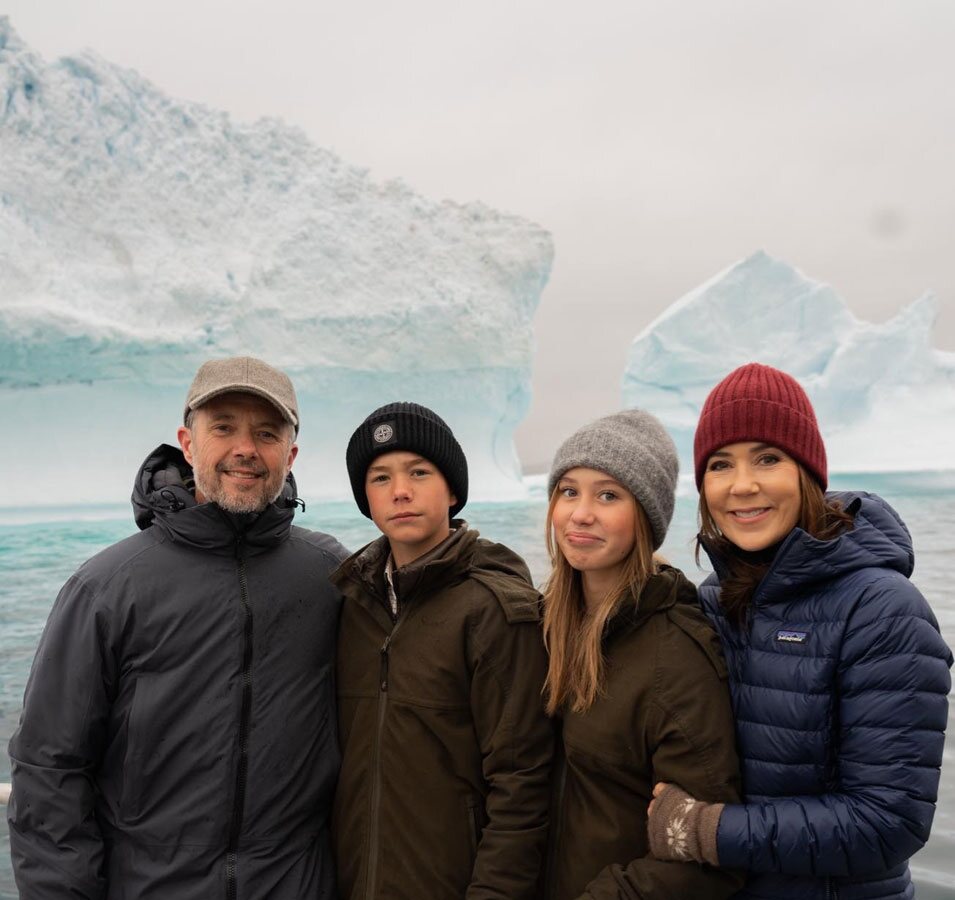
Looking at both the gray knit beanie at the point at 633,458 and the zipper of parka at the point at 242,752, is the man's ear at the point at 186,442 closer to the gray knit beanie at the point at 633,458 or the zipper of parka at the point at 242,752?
the zipper of parka at the point at 242,752

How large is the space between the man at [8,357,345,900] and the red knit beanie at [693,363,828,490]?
2.41 feet

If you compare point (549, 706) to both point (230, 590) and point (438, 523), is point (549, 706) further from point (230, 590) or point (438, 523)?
point (230, 590)

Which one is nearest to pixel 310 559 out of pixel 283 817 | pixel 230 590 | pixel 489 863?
pixel 230 590

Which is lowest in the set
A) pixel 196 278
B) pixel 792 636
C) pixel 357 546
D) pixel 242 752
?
pixel 357 546

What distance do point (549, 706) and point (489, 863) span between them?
24 cm

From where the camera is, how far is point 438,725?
1.25 metres

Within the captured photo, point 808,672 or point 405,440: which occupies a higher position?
point 405,440

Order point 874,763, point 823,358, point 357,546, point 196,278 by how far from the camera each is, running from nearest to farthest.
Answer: point 874,763
point 357,546
point 196,278
point 823,358

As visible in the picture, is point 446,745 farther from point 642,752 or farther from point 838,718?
point 838,718

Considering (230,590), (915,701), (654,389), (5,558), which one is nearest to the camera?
(915,701)

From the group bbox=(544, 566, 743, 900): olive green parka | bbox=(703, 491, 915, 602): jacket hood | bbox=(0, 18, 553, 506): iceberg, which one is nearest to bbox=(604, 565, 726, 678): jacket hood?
bbox=(544, 566, 743, 900): olive green parka

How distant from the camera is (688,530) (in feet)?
37.0

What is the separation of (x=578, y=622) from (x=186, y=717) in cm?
63

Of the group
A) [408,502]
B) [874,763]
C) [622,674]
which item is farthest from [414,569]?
[874,763]
